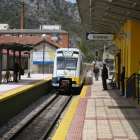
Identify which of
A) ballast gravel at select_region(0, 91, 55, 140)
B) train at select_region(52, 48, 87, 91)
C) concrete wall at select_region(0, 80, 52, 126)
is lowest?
ballast gravel at select_region(0, 91, 55, 140)

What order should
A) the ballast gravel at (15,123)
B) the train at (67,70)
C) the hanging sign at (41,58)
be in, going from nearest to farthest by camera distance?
the ballast gravel at (15,123)
the train at (67,70)
the hanging sign at (41,58)

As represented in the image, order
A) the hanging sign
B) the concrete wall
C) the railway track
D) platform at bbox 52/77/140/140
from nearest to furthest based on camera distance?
platform at bbox 52/77/140/140, the railway track, the concrete wall, the hanging sign

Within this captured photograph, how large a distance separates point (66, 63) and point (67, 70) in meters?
0.58

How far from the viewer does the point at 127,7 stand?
34.7 feet

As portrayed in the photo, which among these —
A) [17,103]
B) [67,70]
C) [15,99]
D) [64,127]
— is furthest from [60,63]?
[64,127]

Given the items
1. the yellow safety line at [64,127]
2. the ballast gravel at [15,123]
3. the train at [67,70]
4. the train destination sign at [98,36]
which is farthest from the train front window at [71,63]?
the yellow safety line at [64,127]

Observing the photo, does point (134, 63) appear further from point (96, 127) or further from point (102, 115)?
point (96, 127)

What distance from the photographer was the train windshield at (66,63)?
744 inches

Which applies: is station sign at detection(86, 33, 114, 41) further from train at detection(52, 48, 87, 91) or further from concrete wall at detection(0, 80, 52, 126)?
concrete wall at detection(0, 80, 52, 126)

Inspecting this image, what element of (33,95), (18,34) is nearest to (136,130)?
(33,95)

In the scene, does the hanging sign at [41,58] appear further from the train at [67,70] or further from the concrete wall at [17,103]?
the concrete wall at [17,103]

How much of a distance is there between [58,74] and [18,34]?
8138 centimetres

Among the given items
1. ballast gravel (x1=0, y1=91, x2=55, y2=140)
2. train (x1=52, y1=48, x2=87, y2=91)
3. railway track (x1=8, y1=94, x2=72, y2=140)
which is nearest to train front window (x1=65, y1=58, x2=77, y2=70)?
train (x1=52, y1=48, x2=87, y2=91)

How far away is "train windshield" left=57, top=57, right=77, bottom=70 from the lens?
18.9 metres
